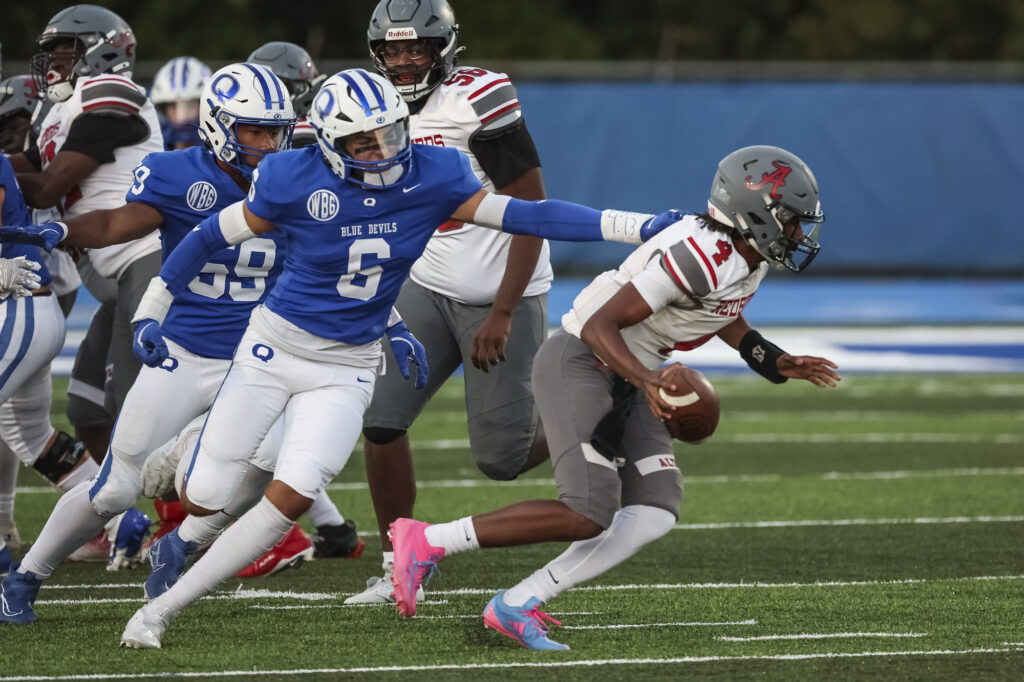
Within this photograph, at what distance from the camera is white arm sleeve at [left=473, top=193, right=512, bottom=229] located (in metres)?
4.51

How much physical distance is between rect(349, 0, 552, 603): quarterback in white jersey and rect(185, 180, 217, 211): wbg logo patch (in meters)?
0.79

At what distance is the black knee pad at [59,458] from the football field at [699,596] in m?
0.36

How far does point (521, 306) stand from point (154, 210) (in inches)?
49.7

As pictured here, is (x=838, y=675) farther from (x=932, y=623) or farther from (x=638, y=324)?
(x=638, y=324)

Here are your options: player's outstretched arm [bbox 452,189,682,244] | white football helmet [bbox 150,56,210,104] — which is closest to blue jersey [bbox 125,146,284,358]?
player's outstretched arm [bbox 452,189,682,244]

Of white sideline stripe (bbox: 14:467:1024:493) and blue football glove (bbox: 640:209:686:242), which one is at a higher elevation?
blue football glove (bbox: 640:209:686:242)

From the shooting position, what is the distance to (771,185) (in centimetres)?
436

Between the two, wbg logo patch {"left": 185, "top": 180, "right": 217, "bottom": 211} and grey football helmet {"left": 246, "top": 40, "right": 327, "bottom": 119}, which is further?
grey football helmet {"left": 246, "top": 40, "right": 327, "bottom": 119}

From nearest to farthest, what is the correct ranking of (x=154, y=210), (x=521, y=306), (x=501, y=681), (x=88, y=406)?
(x=501, y=681) → (x=154, y=210) → (x=521, y=306) → (x=88, y=406)

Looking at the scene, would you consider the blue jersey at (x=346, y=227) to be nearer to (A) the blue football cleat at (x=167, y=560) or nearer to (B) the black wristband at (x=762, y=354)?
(A) the blue football cleat at (x=167, y=560)

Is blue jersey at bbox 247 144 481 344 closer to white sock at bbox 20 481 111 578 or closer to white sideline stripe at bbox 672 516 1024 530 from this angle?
white sock at bbox 20 481 111 578

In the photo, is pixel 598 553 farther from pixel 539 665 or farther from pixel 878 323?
pixel 878 323

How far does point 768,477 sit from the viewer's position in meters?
7.91

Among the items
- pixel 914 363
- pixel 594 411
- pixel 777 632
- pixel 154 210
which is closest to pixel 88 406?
pixel 154 210
